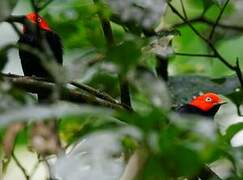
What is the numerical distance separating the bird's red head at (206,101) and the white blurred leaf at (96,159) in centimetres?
396

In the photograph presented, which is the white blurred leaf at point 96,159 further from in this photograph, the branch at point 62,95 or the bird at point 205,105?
the bird at point 205,105

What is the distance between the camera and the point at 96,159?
1149 mm

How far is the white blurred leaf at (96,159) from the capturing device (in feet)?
3.73

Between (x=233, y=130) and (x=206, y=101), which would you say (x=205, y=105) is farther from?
(x=233, y=130)

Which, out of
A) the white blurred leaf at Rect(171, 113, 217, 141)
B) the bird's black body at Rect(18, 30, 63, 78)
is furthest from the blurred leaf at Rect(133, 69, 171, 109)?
the bird's black body at Rect(18, 30, 63, 78)

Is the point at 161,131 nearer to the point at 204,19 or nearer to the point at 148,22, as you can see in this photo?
the point at 148,22

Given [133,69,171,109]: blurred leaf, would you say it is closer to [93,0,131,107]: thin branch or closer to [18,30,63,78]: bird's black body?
[93,0,131,107]: thin branch

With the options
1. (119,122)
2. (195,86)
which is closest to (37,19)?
(119,122)

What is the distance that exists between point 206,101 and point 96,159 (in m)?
4.13

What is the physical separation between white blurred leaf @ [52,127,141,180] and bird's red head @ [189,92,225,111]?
396cm

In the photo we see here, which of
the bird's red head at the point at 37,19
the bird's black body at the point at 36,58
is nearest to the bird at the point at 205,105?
the bird's black body at the point at 36,58

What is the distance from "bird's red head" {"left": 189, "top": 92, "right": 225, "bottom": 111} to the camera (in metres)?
5.19

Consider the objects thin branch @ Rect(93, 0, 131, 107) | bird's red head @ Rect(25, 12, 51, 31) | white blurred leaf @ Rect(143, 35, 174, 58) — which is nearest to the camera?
bird's red head @ Rect(25, 12, 51, 31)

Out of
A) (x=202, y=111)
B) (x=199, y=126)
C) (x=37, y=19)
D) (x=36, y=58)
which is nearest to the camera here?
(x=199, y=126)
